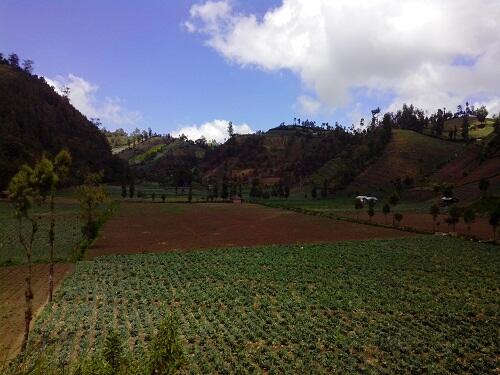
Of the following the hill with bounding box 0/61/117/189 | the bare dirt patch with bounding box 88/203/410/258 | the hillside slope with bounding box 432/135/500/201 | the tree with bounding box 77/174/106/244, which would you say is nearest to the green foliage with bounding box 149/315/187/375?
the tree with bounding box 77/174/106/244

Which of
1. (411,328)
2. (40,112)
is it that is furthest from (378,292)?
(40,112)

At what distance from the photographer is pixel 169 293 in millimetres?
37219

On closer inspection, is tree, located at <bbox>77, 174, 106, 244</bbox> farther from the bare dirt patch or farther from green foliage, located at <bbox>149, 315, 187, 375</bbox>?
green foliage, located at <bbox>149, 315, 187, 375</bbox>

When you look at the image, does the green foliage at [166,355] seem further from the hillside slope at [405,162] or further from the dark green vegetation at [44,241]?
the hillside slope at [405,162]

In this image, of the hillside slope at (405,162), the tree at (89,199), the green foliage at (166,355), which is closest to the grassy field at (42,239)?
the tree at (89,199)

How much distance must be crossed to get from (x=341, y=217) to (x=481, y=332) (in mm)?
68030

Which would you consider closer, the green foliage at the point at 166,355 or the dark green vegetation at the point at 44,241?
the green foliage at the point at 166,355

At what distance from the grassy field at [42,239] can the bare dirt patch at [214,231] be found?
12.0 ft

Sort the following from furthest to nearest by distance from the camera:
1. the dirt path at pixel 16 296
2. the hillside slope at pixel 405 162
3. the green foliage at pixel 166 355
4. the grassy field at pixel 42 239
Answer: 1. the hillside slope at pixel 405 162
2. the grassy field at pixel 42 239
3. the dirt path at pixel 16 296
4. the green foliage at pixel 166 355

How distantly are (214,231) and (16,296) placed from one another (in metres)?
44.4

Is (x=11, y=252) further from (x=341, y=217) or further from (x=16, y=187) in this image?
(x=341, y=217)

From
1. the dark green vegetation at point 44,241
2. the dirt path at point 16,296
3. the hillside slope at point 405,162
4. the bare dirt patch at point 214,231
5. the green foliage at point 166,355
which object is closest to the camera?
the green foliage at point 166,355

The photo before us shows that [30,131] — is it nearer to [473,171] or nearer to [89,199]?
[89,199]

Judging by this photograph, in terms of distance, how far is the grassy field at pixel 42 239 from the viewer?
172ft
